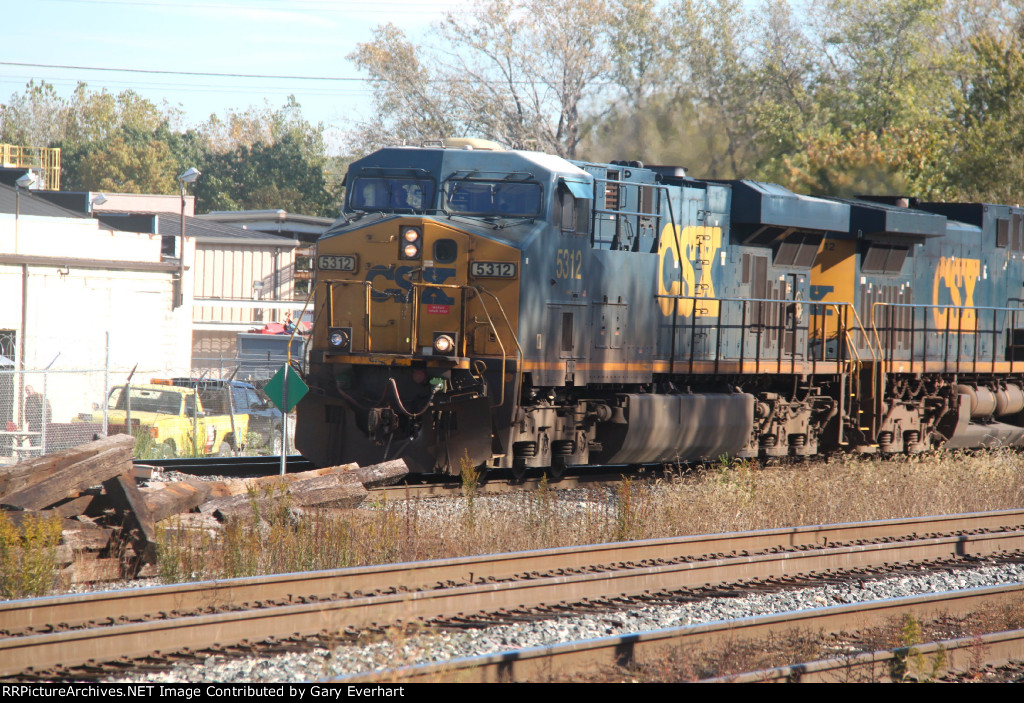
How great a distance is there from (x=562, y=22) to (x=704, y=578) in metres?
38.2

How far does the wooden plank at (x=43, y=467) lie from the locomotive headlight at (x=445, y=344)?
10.9 feet

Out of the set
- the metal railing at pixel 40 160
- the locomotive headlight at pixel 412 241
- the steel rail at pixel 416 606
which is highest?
the metal railing at pixel 40 160

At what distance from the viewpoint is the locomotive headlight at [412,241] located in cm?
1097

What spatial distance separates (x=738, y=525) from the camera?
33.6 feet

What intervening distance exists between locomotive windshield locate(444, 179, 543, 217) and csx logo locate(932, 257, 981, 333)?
26.6 feet

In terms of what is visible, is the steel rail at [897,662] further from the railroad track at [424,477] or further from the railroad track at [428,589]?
the railroad track at [424,477]

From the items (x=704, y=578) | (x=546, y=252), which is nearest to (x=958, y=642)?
(x=704, y=578)

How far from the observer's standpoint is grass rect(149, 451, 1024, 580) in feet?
26.3

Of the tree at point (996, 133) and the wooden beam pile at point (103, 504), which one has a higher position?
the tree at point (996, 133)

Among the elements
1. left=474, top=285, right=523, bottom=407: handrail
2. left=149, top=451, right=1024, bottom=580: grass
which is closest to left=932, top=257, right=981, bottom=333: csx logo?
left=149, top=451, right=1024, bottom=580: grass

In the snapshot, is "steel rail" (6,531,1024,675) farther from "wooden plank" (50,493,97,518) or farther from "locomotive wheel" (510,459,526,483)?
"locomotive wheel" (510,459,526,483)

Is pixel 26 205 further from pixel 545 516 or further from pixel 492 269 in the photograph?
pixel 545 516

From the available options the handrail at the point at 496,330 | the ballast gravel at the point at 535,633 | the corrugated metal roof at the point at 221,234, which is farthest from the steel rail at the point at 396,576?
the corrugated metal roof at the point at 221,234

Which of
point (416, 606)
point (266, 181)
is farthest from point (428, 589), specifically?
point (266, 181)
